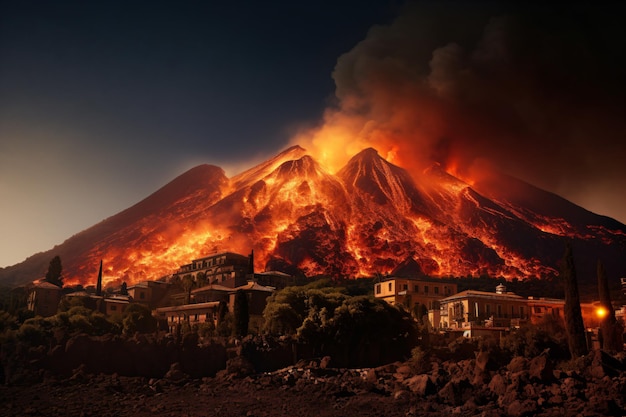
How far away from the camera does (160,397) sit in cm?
3928

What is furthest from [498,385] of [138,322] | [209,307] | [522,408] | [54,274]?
[54,274]

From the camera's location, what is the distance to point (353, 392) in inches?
1563

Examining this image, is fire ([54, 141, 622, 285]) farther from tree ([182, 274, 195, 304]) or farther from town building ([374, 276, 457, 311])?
town building ([374, 276, 457, 311])

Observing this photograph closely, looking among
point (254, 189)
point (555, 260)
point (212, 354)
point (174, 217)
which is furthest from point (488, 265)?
point (212, 354)

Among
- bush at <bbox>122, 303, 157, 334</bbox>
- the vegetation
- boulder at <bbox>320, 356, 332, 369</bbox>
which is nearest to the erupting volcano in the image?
bush at <bbox>122, 303, 157, 334</bbox>

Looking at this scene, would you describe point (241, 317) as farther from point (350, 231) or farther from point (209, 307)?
point (350, 231)

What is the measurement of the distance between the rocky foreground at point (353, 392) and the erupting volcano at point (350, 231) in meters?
81.0

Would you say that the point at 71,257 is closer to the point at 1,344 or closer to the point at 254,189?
the point at 254,189

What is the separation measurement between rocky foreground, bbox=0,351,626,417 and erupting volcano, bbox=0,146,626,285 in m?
81.0

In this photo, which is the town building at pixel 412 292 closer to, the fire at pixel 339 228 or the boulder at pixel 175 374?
the boulder at pixel 175 374

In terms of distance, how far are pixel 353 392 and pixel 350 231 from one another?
122 m

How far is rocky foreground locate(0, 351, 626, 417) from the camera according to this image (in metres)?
34.3

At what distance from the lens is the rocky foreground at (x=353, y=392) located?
34.3 metres

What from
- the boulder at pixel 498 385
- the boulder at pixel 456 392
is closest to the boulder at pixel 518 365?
the boulder at pixel 498 385
